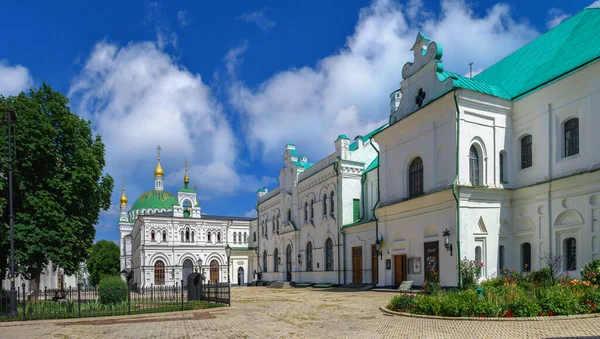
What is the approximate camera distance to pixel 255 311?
17.0m

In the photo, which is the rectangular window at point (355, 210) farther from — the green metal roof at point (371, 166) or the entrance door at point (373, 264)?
the entrance door at point (373, 264)

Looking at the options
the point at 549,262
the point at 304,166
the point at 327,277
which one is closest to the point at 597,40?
the point at 549,262

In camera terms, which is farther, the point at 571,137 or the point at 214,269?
the point at 214,269

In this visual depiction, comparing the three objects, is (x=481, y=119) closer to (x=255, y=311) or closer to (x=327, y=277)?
(x=255, y=311)

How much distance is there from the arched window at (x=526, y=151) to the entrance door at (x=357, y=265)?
12749 millimetres

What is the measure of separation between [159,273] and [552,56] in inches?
2035

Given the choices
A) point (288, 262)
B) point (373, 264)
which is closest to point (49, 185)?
point (373, 264)

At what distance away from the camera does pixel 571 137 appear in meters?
19.4

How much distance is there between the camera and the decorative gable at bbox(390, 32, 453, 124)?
74.2 feet

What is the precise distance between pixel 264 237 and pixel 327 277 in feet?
53.1

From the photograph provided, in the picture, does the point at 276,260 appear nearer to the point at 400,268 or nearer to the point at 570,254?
the point at 400,268

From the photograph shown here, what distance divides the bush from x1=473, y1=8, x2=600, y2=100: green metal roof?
19366mm

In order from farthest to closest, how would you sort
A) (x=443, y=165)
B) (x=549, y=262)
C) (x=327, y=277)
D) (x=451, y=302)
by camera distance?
(x=327, y=277), (x=443, y=165), (x=549, y=262), (x=451, y=302)

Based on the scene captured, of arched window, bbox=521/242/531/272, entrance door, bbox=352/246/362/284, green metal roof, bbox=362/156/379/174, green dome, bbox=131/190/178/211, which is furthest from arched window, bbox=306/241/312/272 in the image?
green dome, bbox=131/190/178/211
